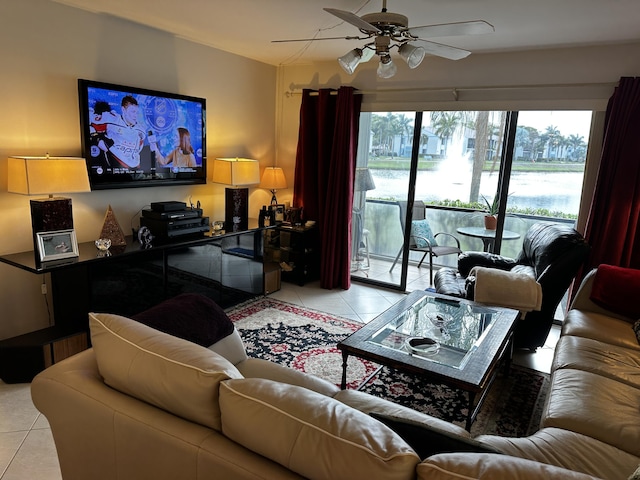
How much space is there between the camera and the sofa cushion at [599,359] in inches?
86.2

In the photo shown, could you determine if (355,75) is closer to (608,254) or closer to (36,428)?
(608,254)

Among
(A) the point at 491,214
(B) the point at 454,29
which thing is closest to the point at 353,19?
(B) the point at 454,29

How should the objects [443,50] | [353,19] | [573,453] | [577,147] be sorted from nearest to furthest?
[573,453]
[353,19]
[443,50]
[577,147]

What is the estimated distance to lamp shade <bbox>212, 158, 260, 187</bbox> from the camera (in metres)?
4.01

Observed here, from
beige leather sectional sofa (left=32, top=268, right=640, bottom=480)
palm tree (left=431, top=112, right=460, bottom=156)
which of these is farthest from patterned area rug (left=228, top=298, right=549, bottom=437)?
palm tree (left=431, top=112, right=460, bottom=156)

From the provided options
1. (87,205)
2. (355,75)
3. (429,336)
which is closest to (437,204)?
(355,75)

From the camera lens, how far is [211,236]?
3711 mm

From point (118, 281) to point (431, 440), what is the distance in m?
2.58

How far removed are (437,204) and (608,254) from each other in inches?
63.3

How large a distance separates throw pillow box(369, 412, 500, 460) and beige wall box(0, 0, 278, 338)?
114 inches

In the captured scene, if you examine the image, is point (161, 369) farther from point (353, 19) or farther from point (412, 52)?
point (412, 52)

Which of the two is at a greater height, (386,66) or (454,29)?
(454,29)

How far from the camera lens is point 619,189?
3.45 m

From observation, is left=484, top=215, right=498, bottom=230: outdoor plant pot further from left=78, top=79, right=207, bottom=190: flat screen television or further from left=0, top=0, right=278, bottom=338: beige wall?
left=0, top=0, right=278, bottom=338: beige wall
